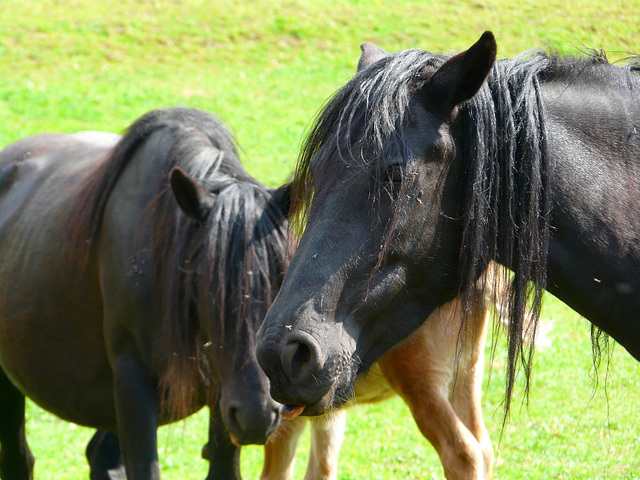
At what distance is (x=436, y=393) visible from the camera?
12.8ft

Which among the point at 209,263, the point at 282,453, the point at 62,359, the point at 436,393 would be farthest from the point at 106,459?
the point at 436,393

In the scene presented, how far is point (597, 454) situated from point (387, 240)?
12.9 feet

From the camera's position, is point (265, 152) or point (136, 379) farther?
point (265, 152)

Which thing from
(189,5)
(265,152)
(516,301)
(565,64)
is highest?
(565,64)

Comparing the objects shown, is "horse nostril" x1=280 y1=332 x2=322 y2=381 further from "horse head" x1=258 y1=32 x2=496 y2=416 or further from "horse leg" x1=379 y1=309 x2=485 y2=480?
"horse leg" x1=379 y1=309 x2=485 y2=480

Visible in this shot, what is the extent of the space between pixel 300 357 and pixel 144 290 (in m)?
2.24

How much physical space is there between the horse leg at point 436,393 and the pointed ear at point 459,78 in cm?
185

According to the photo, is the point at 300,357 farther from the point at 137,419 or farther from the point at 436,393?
the point at 137,419

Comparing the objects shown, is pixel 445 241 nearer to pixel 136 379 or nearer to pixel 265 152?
pixel 136 379

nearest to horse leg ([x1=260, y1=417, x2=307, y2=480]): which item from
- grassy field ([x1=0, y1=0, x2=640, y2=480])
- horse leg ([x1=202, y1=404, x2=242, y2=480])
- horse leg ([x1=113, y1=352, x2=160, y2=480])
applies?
horse leg ([x1=202, y1=404, x2=242, y2=480])

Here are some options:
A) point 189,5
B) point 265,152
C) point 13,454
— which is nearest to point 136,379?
point 13,454

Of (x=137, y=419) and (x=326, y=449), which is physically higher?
(x=137, y=419)

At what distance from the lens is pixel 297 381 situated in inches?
76.6

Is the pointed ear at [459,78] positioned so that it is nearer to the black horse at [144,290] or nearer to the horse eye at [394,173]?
the horse eye at [394,173]
